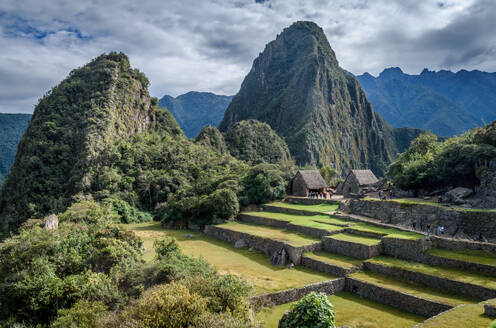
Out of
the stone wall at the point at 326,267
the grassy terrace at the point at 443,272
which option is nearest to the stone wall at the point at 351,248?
the grassy terrace at the point at 443,272

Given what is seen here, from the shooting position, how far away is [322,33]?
15412 cm

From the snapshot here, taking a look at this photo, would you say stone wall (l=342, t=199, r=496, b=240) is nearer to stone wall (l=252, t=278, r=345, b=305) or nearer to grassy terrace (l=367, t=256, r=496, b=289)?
grassy terrace (l=367, t=256, r=496, b=289)

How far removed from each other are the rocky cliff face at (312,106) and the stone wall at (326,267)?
8134 centimetres

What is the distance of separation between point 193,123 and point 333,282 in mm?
152303

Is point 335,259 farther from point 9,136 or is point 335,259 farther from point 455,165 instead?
point 9,136

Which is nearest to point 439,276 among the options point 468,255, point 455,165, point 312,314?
point 468,255

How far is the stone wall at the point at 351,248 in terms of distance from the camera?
16844 mm

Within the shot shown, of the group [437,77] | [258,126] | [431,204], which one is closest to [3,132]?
[258,126]

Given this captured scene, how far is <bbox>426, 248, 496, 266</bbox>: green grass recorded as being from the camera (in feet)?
44.6

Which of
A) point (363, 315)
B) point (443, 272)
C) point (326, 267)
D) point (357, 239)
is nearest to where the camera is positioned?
point (363, 315)

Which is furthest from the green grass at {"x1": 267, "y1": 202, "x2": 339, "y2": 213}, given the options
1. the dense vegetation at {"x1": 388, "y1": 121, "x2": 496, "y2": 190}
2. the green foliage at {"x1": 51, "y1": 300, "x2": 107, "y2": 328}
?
the green foliage at {"x1": 51, "y1": 300, "x2": 107, "y2": 328}

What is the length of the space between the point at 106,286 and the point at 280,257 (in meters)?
10.8

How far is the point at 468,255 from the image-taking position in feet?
47.1

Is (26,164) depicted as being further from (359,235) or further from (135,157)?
(359,235)
